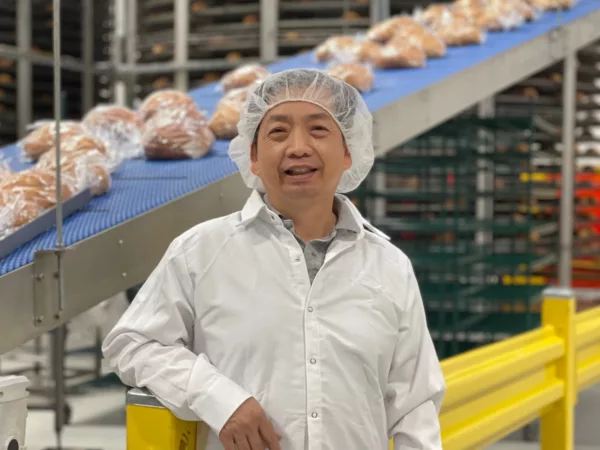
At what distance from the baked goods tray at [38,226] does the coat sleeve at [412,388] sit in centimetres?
107

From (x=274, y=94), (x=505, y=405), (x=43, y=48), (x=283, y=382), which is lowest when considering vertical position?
(x=505, y=405)

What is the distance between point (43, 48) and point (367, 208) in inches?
159

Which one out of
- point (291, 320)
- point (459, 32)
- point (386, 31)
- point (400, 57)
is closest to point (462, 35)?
point (459, 32)

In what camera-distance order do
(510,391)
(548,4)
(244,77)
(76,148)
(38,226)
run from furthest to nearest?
(548,4) → (244,77) → (76,148) → (510,391) → (38,226)

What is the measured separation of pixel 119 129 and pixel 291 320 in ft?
6.50

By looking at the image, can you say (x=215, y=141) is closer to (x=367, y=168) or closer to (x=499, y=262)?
(x=367, y=168)

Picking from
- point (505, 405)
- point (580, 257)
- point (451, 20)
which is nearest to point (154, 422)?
point (505, 405)

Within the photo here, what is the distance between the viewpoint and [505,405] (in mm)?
2564

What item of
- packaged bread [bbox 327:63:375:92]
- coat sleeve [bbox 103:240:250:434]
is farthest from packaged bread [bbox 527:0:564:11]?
coat sleeve [bbox 103:240:250:434]

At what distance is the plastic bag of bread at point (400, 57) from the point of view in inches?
165

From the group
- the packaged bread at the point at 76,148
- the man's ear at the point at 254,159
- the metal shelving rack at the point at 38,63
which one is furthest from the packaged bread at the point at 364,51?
the metal shelving rack at the point at 38,63

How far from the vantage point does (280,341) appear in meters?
1.51

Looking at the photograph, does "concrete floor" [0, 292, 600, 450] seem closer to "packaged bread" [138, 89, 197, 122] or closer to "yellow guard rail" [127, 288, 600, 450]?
"packaged bread" [138, 89, 197, 122]

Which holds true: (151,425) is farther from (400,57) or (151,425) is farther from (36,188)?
(400,57)
